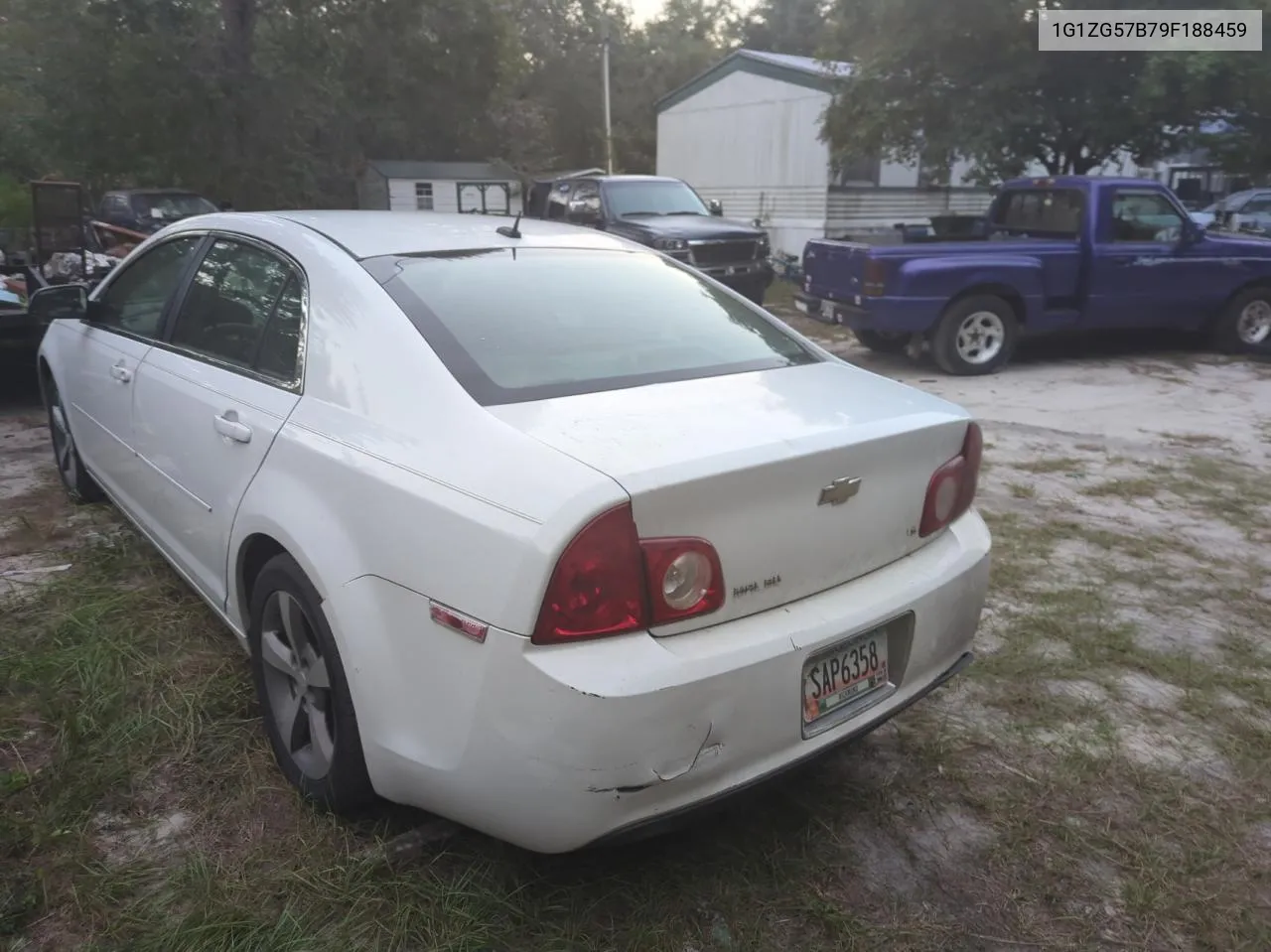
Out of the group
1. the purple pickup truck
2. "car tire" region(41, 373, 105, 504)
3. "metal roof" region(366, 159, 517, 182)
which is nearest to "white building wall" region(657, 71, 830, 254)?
"metal roof" region(366, 159, 517, 182)

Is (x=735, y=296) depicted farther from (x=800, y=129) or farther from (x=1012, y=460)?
(x=800, y=129)

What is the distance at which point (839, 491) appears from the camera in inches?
94.7

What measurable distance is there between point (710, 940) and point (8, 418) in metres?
6.97

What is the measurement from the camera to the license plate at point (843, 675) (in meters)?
2.31

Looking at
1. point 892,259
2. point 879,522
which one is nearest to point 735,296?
point 879,522

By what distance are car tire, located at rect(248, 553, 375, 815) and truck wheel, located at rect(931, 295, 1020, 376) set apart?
7763 mm

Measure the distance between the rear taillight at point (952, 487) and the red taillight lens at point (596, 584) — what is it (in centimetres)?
101

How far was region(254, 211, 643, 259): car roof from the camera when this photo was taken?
300cm

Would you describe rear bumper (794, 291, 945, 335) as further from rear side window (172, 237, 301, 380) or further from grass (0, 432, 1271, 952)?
rear side window (172, 237, 301, 380)

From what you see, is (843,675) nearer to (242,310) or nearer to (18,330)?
(242,310)

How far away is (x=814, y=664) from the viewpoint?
2305 millimetres

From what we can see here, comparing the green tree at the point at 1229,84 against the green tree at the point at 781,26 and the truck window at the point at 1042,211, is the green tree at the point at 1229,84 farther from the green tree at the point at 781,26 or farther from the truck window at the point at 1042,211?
the green tree at the point at 781,26

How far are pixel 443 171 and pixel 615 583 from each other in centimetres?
3061

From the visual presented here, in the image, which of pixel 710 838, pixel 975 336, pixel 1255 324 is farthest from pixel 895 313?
pixel 710 838
